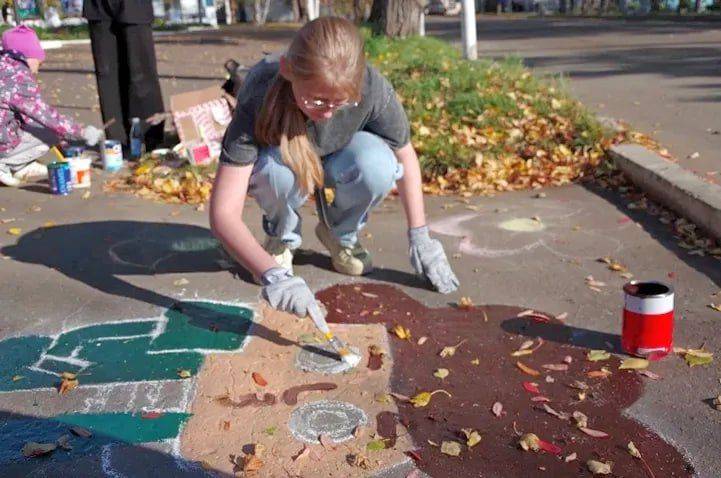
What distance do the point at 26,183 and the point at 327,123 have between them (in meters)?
3.25

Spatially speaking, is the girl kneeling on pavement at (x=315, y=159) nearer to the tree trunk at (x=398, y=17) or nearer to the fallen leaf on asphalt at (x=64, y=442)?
the fallen leaf on asphalt at (x=64, y=442)

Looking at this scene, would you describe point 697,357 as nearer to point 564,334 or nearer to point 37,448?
point 564,334

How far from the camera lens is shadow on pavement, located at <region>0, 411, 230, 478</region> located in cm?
216

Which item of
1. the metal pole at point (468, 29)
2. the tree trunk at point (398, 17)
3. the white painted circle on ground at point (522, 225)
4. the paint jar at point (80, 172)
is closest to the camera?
the white painted circle on ground at point (522, 225)

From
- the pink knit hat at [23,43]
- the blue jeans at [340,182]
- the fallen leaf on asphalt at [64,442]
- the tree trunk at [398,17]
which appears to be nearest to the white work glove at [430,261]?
the blue jeans at [340,182]

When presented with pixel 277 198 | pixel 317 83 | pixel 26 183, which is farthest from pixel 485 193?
pixel 26 183

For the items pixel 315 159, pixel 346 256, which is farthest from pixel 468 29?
pixel 315 159

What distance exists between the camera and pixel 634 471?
7.08 ft

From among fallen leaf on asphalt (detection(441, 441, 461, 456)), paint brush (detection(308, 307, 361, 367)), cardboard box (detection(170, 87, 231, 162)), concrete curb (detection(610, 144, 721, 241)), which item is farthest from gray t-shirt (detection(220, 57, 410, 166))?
cardboard box (detection(170, 87, 231, 162))

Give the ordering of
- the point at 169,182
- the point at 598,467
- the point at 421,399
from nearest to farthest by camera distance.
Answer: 1. the point at 598,467
2. the point at 421,399
3. the point at 169,182

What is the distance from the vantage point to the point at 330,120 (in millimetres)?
3010

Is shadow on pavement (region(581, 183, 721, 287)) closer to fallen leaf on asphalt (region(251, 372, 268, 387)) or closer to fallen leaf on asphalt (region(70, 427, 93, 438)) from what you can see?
fallen leaf on asphalt (region(251, 372, 268, 387))

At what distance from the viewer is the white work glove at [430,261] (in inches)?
129

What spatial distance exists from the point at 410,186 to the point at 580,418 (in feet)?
4.11
